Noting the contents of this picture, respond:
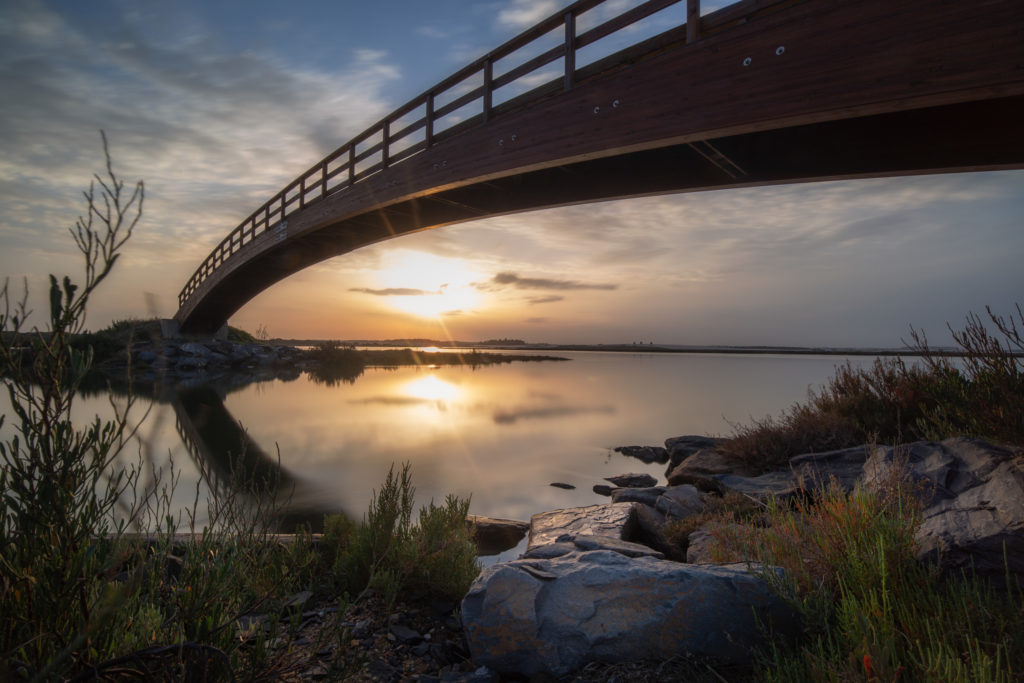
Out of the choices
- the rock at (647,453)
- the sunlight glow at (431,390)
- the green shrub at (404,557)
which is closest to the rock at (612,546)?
the green shrub at (404,557)

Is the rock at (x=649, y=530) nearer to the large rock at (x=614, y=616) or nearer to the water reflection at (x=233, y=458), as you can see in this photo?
the large rock at (x=614, y=616)

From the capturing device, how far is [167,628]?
7.11 feet

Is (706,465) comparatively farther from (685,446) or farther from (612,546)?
(612,546)

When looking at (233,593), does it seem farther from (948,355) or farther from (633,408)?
(633,408)

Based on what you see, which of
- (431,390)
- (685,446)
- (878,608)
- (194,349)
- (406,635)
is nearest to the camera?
(878,608)

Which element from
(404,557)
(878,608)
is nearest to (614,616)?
(878,608)

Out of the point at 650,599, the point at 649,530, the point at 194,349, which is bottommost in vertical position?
the point at 649,530

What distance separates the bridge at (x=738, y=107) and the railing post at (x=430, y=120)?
38 millimetres

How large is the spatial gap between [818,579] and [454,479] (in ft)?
21.2

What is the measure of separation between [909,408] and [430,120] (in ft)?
32.5

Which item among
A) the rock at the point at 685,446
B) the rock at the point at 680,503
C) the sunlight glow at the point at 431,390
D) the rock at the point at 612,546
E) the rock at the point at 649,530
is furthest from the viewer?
the sunlight glow at the point at 431,390

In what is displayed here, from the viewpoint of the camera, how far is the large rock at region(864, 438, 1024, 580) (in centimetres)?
302

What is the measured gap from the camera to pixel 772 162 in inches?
294

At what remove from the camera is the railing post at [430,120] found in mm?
10555
